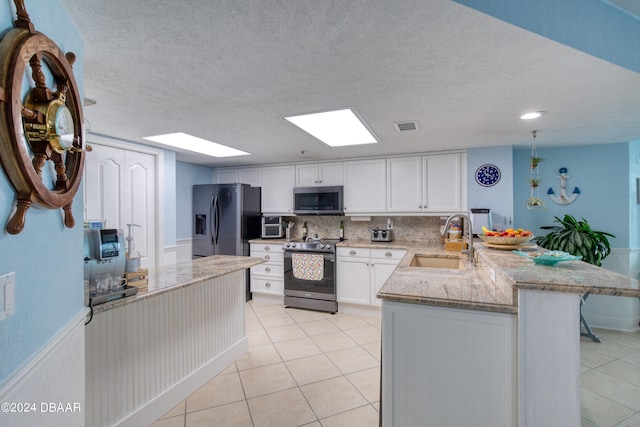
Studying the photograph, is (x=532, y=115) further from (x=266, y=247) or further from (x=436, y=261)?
(x=266, y=247)

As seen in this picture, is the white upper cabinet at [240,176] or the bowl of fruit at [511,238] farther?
the white upper cabinet at [240,176]

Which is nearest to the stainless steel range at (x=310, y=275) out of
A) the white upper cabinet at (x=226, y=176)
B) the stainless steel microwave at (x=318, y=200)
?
the stainless steel microwave at (x=318, y=200)

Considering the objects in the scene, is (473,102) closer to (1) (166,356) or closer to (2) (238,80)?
(2) (238,80)

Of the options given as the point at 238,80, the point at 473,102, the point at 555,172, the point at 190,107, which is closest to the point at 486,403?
the point at 473,102

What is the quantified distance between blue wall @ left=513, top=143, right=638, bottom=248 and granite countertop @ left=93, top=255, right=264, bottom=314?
3444 mm

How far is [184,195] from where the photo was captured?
4.50 metres

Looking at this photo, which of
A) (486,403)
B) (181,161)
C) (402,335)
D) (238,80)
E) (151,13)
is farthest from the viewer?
(181,161)

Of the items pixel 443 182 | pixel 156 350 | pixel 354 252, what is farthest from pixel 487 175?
pixel 156 350

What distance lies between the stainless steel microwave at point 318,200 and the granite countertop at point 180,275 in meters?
1.75

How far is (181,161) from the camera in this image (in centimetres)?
441

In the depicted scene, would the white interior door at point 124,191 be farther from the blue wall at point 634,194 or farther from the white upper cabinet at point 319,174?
the blue wall at point 634,194

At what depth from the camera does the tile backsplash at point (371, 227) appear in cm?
409

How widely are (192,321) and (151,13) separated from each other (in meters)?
1.95

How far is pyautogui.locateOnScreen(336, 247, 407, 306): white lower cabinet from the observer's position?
371cm
